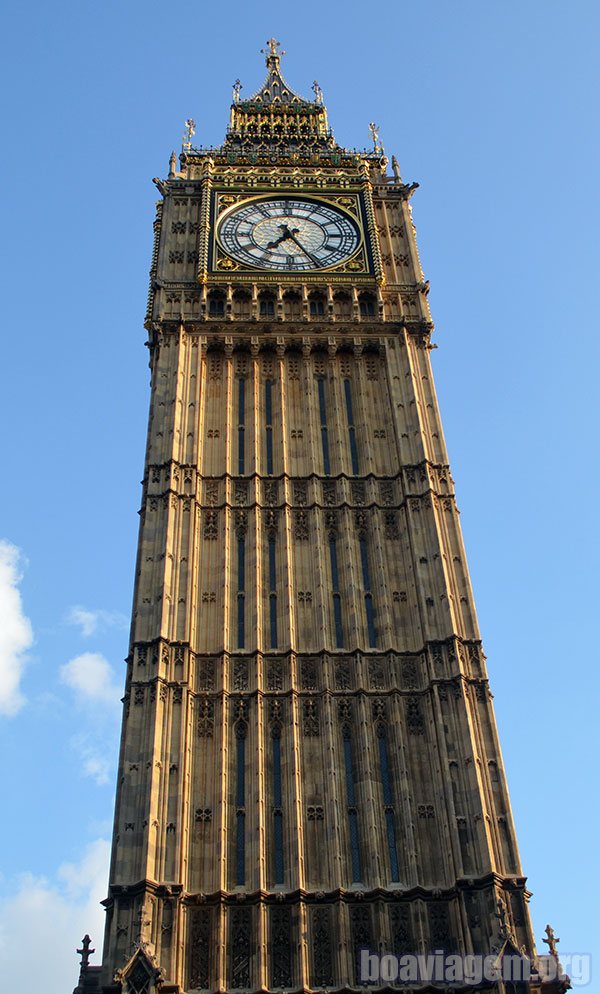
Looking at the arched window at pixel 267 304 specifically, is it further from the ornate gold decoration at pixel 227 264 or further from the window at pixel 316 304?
the ornate gold decoration at pixel 227 264

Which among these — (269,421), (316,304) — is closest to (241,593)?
(269,421)

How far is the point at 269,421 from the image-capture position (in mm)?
41125

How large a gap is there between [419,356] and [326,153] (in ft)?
52.5

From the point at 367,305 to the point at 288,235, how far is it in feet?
16.4

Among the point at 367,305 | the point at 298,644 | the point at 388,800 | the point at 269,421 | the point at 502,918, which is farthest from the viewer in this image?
the point at 367,305

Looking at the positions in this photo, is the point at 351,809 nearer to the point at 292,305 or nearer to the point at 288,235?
the point at 292,305

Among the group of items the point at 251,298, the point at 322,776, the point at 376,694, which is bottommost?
the point at 322,776

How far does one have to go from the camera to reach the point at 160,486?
37719 mm

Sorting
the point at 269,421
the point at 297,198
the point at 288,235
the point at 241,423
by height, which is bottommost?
the point at 241,423

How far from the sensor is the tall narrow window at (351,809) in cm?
2930

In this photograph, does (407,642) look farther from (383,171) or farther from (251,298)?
(383,171)

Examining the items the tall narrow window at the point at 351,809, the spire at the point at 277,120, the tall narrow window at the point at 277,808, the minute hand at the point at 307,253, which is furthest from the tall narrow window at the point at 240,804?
the spire at the point at 277,120

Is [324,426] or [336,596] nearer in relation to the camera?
[336,596]

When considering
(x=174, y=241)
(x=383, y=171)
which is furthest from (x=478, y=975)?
(x=383, y=171)
